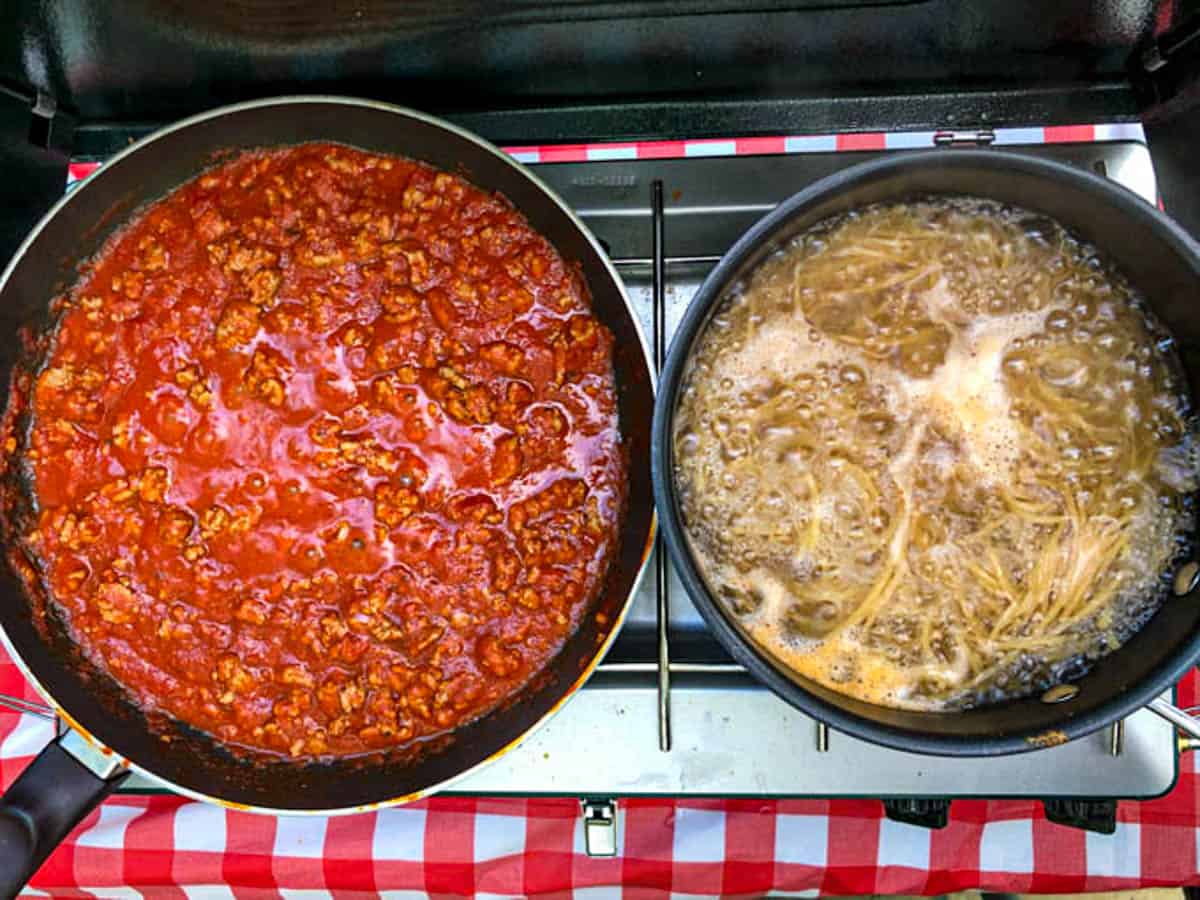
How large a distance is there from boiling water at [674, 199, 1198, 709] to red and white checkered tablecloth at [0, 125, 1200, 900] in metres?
1.00

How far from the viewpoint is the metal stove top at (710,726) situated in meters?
1.79

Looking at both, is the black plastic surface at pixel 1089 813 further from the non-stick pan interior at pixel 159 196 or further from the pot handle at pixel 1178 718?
the non-stick pan interior at pixel 159 196

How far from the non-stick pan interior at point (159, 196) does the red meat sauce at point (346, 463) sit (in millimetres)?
47

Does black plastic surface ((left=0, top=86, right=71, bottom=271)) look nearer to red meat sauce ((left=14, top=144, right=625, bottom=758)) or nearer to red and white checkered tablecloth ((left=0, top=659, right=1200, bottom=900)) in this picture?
red meat sauce ((left=14, top=144, right=625, bottom=758))

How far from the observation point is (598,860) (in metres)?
2.29

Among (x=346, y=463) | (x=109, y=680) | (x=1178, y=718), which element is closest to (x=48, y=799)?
(x=109, y=680)

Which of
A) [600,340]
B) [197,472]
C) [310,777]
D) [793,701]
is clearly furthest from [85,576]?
[793,701]

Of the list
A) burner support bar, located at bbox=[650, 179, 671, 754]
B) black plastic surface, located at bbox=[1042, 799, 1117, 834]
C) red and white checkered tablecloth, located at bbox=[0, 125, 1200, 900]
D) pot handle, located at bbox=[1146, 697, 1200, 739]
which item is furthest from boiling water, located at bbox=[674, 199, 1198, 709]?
red and white checkered tablecloth, located at bbox=[0, 125, 1200, 900]

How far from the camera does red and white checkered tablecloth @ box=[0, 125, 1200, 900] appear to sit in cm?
225

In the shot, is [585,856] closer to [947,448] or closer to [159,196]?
[947,448]

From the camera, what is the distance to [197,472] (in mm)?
1840

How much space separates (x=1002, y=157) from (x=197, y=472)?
60.1 inches

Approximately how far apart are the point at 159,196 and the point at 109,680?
100cm

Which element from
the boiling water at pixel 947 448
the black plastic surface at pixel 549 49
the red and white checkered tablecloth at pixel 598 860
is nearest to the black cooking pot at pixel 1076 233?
the boiling water at pixel 947 448
